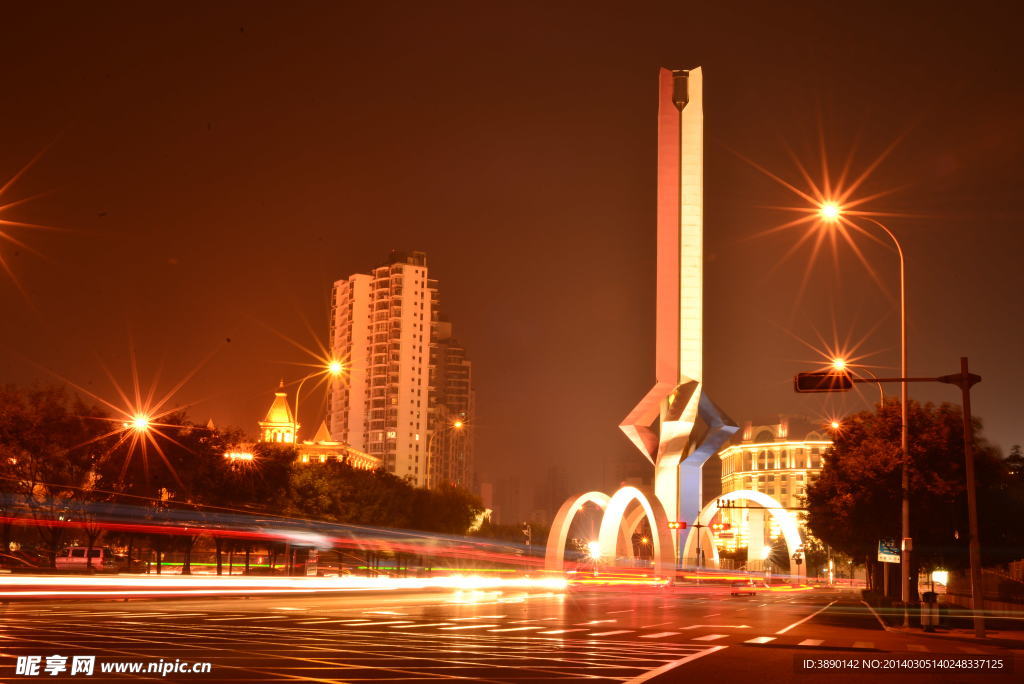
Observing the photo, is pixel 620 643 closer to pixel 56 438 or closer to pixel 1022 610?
pixel 1022 610

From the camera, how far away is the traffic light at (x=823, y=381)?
1155 inches

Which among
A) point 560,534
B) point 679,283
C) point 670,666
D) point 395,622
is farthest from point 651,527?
point 670,666

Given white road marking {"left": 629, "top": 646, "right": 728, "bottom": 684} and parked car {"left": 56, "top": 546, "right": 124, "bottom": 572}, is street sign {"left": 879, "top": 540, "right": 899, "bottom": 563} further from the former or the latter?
parked car {"left": 56, "top": 546, "right": 124, "bottom": 572}

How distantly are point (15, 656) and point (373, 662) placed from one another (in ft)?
16.5

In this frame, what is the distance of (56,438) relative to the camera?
2259 inches

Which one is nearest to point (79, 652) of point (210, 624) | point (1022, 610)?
point (210, 624)

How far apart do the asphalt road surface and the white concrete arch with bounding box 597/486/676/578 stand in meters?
55.4

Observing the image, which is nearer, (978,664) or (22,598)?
(978,664)

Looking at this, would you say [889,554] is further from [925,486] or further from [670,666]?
[670,666]

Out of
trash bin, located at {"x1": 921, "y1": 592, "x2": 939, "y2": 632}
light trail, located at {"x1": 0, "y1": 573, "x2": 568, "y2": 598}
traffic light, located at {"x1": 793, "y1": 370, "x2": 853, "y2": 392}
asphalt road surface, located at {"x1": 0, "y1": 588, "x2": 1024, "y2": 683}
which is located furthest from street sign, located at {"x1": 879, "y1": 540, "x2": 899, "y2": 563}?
light trail, located at {"x1": 0, "y1": 573, "x2": 568, "y2": 598}

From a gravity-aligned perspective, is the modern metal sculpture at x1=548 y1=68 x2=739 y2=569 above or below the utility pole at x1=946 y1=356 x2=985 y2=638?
above

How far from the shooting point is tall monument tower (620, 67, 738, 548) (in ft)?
298

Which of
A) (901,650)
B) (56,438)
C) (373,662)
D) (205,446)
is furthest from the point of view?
(205,446)

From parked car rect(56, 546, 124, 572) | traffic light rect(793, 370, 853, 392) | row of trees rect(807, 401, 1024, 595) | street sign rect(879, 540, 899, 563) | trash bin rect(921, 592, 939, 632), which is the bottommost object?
parked car rect(56, 546, 124, 572)
